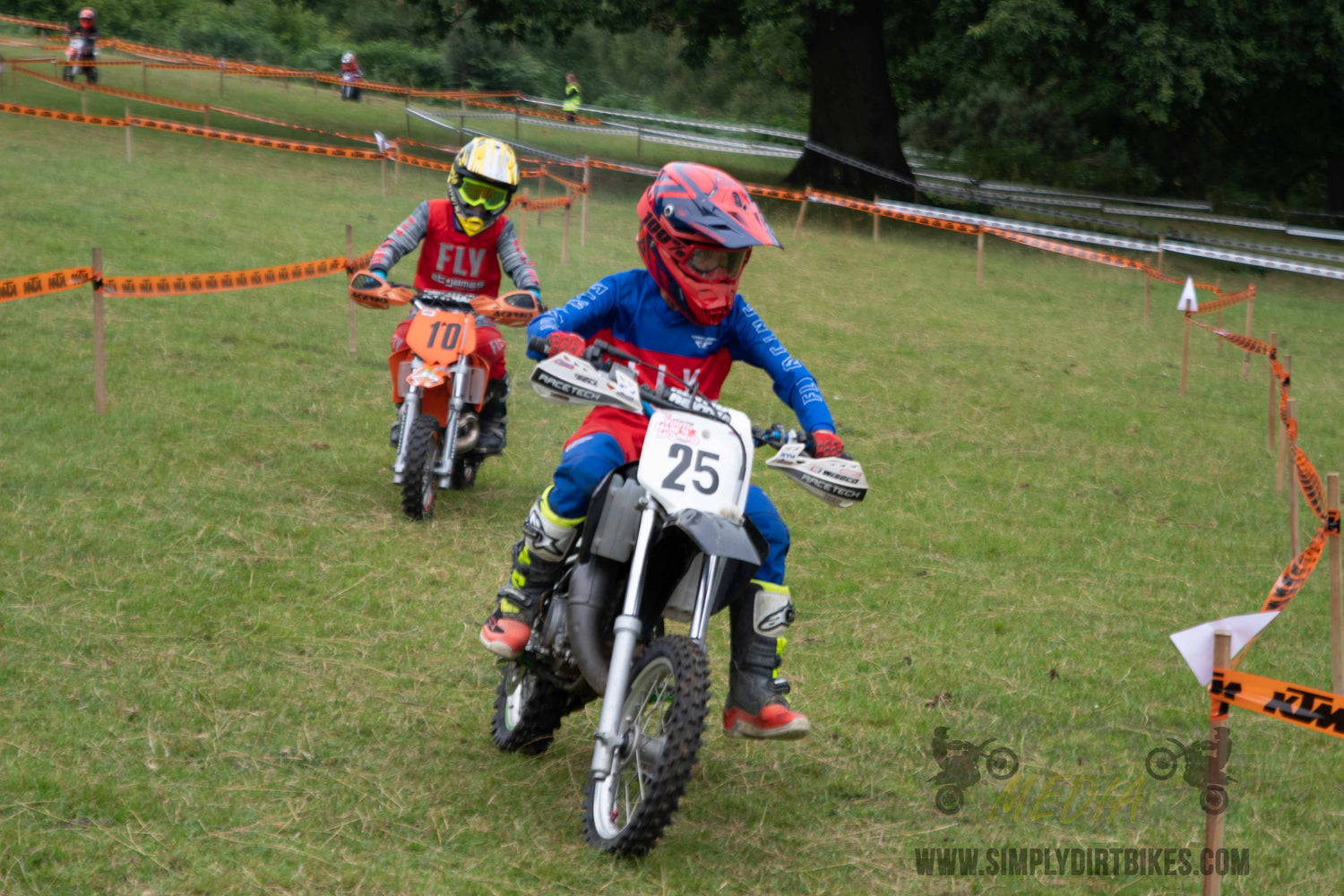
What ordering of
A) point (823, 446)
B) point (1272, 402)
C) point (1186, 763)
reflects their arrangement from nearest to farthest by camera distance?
point (823, 446), point (1186, 763), point (1272, 402)

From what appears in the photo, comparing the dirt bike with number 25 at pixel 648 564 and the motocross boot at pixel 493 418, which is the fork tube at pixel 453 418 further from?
the dirt bike with number 25 at pixel 648 564

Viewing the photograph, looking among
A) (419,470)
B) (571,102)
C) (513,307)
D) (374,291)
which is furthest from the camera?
(571,102)

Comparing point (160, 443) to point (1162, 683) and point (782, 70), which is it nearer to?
point (1162, 683)

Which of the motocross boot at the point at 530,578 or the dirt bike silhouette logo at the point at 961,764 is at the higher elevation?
the motocross boot at the point at 530,578

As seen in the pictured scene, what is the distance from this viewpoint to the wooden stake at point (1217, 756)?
130 inches

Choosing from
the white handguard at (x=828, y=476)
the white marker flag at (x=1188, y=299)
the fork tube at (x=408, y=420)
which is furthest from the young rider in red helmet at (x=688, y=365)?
the white marker flag at (x=1188, y=299)

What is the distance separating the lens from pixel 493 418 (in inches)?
325

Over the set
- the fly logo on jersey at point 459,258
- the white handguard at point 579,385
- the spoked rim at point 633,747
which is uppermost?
the white handguard at point 579,385

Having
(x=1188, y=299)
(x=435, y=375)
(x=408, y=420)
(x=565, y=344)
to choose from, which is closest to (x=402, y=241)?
(x=435, y=375)

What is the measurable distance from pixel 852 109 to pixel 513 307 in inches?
845

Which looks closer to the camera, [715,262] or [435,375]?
[715,262]

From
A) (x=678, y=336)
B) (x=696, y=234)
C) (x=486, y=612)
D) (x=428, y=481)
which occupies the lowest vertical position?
(x=486, y=612)

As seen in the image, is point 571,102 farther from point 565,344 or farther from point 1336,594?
point 565,344

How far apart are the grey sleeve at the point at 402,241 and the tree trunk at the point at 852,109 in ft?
65.7
